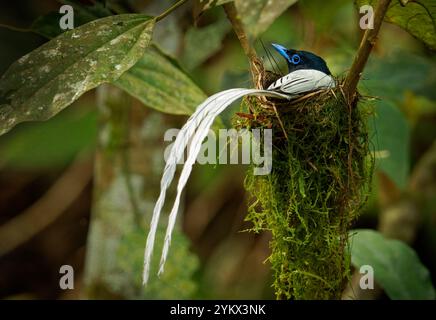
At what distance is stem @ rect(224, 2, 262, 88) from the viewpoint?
126 centimetres

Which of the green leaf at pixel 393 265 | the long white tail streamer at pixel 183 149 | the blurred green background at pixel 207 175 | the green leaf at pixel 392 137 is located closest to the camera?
the long white tail streamer at pixel 183 149

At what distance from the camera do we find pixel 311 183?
1.27 metres

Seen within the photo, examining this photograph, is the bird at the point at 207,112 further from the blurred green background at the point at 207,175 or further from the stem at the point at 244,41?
the blurred green background at the point at 207,175

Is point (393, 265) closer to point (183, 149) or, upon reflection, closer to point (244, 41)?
point (244, 41)

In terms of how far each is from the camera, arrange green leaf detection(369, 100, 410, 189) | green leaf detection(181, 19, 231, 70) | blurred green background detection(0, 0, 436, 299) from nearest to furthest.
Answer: green leaf detection(369, 100, 410, 189) < green leaf detection(181, 19, 231, 70) < blurred green background detection(0, 0, 436, 299)

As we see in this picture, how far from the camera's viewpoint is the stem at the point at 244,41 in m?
1.26

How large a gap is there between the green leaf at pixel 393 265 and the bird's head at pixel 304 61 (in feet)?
1.66

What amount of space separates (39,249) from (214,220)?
90 cm

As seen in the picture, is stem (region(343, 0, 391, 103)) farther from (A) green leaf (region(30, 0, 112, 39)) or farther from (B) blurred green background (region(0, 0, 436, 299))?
(B) blurred green background (region(0, 0, 436, 299))

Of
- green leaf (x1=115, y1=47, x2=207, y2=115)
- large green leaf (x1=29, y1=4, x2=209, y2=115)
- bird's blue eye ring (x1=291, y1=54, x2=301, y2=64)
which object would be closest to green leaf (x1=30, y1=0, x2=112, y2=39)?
large green leaf (x1=29, y1=4, x2=209, y2=115)

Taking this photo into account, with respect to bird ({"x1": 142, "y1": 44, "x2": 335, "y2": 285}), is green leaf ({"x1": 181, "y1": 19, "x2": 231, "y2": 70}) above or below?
above

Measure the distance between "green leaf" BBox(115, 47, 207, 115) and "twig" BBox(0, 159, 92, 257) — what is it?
1.89m

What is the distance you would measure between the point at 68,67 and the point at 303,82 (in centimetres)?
42

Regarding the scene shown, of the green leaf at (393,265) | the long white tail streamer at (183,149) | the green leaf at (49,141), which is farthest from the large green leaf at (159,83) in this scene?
the green leaf at (49,141)
